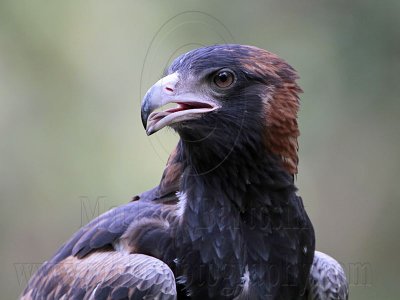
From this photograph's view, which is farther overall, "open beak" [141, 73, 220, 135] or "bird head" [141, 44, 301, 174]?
"bird head" [141, 44, 301, 174]

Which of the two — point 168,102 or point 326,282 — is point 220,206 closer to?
point 168,102

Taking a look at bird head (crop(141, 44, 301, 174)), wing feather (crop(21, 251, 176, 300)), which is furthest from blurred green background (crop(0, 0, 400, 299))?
bird head (crop(141, 44, 301, 174))

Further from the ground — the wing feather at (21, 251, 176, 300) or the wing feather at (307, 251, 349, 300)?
the wing feather at (21, 251, 176, 300)

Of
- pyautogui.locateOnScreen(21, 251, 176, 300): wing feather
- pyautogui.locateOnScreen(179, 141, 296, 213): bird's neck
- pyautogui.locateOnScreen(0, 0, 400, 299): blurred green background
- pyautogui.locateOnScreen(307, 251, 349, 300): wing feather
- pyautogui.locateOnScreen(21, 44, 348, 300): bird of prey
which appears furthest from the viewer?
pyautogui.locateOnScreen(0, 0, 400, 299): blurred green background

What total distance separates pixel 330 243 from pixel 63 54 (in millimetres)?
4884

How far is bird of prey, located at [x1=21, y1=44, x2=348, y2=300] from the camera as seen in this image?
18.5 ft

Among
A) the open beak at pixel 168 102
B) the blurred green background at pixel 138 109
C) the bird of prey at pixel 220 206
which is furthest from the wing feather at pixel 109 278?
the blurred green background at pixel 138 109

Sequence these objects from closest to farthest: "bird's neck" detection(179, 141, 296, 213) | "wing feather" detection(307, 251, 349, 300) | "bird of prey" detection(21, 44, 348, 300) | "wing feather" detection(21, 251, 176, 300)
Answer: "wing feather" detection(21, 251, 176, 300) < "bird of prey" detection(21, 44, 348, 300) < "bird's neck" detection(179, 141, 296, 213) < "wing feather" detection(307, 251, 349, 300)

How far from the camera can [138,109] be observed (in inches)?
484

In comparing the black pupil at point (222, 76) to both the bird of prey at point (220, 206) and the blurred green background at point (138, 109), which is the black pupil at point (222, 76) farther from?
the blurred green background at point (138, 109)

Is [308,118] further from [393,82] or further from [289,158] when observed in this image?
[289,158]

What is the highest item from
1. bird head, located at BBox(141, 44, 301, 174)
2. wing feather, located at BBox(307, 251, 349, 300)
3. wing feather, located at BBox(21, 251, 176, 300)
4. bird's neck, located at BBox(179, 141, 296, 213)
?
bird head, located at BBox(141, 44, 301, 174)

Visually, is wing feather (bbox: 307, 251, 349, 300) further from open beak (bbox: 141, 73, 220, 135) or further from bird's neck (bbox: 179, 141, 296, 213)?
open beak (bbox: 141, 73, 220, 135)

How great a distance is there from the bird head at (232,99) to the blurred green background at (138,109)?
5.66 meters
